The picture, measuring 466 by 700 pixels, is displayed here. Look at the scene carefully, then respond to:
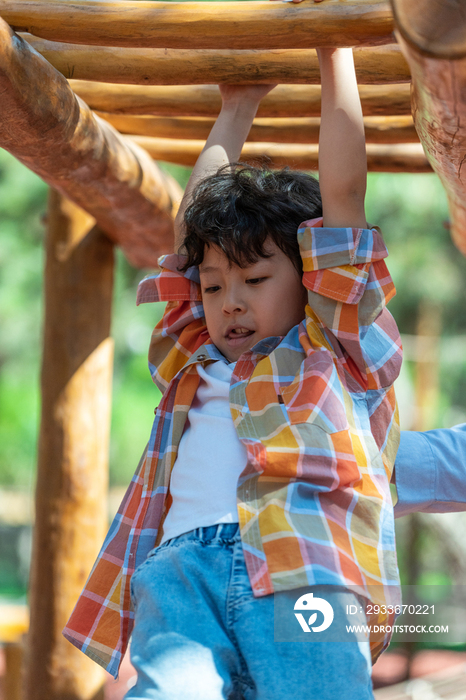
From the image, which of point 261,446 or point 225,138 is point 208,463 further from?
point 225,138

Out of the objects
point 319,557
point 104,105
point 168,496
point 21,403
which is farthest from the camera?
point 21,403

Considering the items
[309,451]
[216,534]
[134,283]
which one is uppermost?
[134,283]

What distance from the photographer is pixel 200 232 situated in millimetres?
1270

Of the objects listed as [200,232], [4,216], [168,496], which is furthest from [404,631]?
[4,216]

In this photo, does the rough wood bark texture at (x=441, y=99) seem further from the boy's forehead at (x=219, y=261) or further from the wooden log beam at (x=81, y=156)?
the wooden log beam at (x=81, y=156)

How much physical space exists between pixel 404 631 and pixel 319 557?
36 cm

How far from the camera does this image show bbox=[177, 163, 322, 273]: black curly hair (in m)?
1.21

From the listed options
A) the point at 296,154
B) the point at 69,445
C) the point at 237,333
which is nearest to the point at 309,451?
the point at 237,333

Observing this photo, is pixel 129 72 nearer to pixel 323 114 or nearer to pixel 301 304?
pixel 323 114

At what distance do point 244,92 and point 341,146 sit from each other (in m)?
0.31

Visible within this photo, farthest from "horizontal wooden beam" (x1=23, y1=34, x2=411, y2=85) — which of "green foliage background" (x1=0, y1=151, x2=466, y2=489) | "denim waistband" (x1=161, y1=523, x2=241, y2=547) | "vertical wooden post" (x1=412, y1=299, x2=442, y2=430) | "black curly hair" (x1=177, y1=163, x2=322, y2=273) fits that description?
"green foliage background" (x1=0, y1=151, x2=466, y2=489)

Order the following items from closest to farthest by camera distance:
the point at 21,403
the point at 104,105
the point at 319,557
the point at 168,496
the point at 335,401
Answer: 1. the point at 319,557
2. the point at 335,401
3. the point at 168,496
4. the point at 104,105
5. the point at 21,403

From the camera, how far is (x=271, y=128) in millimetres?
1938

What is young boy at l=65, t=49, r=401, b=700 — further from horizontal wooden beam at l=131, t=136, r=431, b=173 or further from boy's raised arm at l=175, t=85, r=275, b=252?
horizontal wooden beam at l=131, t=136, r=431, b=173
